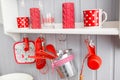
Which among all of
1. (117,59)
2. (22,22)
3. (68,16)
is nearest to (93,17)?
(68,16)

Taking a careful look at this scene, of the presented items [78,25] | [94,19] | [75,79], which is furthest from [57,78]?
[94,19]

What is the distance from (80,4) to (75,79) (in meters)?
0.39

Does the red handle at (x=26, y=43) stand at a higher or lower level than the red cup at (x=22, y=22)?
lower

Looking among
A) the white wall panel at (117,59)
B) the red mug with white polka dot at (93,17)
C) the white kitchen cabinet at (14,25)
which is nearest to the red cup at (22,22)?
the white kitchen cabinet at (14,25)

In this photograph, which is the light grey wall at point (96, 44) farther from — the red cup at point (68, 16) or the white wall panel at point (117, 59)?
the red cup at point (68, 16)

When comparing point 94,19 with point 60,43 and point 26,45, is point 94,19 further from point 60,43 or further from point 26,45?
point 26,45

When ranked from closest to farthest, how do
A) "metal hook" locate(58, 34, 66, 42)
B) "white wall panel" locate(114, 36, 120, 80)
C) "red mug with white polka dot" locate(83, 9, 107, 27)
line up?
1. "red mug with white polka dot" locate(83, 9, 107, 27)
2. "white wall panel" locate(114, 36, 120, 80)
3. "metal hook" locate(58, 34, 66, 42)

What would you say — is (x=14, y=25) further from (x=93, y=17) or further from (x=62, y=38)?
(x=93, y=17)

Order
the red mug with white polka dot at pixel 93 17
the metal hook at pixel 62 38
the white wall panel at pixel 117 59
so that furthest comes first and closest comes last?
the metal hook at pixel 62 38 → the white wall panel at pixel 117 59 → the red mug with white polka dot at pixel 93 17

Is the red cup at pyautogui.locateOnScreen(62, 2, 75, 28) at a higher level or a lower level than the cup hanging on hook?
higher

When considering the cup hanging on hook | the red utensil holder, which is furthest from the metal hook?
the red utensil holder

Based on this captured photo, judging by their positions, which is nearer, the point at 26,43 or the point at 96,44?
the point at 96,44

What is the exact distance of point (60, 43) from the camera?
91 cm

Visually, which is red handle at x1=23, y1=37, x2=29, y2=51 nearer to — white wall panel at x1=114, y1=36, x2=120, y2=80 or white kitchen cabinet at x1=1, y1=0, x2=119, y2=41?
white kitchen cabinet at x1=1, y1=0, x2=119, y2=41
